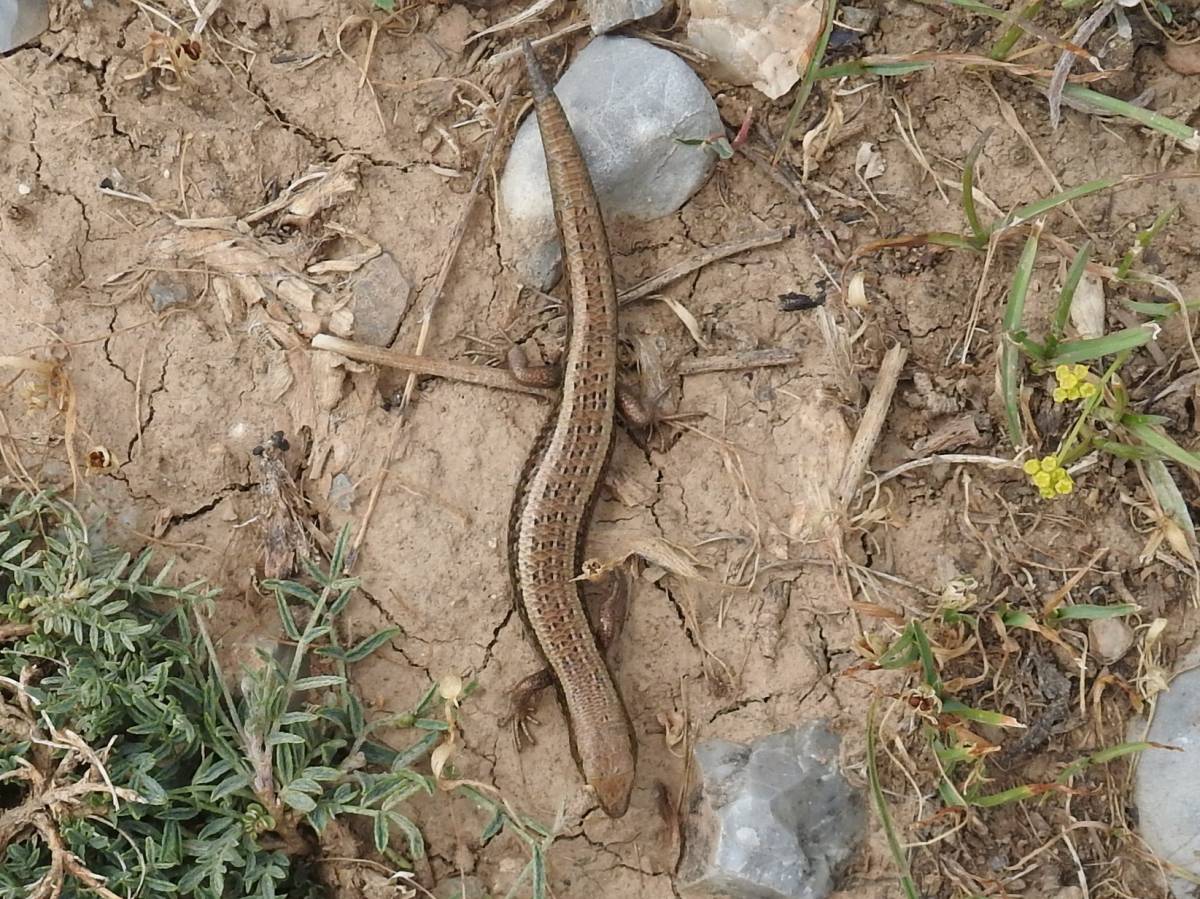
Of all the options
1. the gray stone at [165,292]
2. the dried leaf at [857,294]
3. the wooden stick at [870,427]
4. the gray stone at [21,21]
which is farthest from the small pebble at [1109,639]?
the gray stone at [21,21]

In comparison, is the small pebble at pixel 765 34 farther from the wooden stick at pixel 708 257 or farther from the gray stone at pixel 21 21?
the gray stone at pixel 21 21

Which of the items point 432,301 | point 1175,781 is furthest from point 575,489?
point 1175,781

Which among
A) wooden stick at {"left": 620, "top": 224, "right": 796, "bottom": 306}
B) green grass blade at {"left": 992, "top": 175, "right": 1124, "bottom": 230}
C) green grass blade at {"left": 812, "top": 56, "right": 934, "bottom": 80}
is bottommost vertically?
wooden stick at {"left": 620, "top": 224, "right": 796, "bottom": 306}

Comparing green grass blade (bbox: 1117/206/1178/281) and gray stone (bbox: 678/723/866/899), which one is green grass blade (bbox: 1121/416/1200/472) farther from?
gray stone (bbox: 678/723/866/899)

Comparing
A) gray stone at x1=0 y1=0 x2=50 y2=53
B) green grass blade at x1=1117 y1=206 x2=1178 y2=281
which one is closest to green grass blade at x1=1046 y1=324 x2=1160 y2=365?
green grass blade at x1=1117 y1=206 x2=1178 y2=281

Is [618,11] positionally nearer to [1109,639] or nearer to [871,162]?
[871,162]

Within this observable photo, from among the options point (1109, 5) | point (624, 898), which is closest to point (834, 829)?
point (624, 898)
